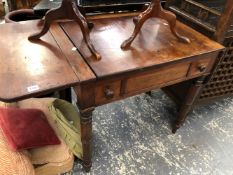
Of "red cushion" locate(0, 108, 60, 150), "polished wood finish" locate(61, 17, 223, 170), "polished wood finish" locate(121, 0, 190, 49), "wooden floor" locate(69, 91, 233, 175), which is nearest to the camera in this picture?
"polished wood finish" locate(61, 17, 223, 170)

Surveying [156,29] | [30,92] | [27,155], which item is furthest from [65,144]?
[156,29]

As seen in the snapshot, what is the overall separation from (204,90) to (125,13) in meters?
0.76

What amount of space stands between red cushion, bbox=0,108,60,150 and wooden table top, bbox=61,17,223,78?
554mm

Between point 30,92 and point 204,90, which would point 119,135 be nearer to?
point 204,90

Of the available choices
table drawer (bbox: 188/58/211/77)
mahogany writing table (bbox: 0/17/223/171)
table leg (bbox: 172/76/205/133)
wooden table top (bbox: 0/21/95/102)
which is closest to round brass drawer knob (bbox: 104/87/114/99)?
mahogany writing table (bbox: 0/17/223/171)

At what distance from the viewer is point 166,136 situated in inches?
60.7

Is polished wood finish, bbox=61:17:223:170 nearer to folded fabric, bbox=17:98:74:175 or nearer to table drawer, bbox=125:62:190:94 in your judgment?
table drawer, bbox=125:62:190:94

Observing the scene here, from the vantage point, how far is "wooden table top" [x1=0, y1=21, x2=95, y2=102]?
721mm

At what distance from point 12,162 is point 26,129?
0.21 meters

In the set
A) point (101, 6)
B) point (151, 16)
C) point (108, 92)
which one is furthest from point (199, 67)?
point (101, 6)

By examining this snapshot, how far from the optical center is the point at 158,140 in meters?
1.50

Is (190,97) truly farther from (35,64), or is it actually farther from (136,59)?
(35,64)

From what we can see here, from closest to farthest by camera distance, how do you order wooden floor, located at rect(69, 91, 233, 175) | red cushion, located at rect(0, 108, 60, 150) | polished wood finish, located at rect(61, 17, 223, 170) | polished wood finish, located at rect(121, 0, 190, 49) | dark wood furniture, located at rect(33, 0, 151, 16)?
polished wood finish, located at rect(61, 17, 223, 170) < polished wood finish, located at rect(121, 0, 190, 49) < red cushion, located at rect(0, 108, 60, 150) < dark wood furniture, located at rect(33, 0, 151, 16) < wooden floor, located at rect(69, 91, 233, 175)

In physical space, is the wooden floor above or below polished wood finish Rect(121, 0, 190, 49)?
below
